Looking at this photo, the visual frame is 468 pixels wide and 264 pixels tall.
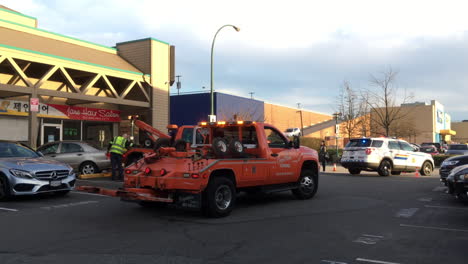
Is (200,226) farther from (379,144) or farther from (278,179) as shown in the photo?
(379,144)

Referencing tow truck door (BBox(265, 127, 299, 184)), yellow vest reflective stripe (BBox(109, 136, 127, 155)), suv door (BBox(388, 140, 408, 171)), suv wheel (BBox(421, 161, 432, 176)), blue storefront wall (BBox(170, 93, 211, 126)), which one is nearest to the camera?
tow truck door (BBox(265, 127, 299, 184))

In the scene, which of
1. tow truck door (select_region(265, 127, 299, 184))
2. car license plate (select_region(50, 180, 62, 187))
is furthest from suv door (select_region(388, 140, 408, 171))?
car license plate (select_region(50, 180, 62, 187))

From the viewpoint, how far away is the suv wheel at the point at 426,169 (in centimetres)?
2061

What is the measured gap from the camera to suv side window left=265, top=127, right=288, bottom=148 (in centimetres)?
1034

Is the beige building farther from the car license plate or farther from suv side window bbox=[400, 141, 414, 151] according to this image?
suv side window bbox=[400, 141, 414, 151]

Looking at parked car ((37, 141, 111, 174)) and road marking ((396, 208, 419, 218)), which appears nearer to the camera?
road marking ((396, 208, 419, 218))

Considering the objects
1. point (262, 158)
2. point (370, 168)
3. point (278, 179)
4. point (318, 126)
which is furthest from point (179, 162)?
point (318, 126)

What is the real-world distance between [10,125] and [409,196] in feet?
59.5

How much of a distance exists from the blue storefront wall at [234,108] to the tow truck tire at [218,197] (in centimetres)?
2862

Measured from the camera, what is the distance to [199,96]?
40.6 meters

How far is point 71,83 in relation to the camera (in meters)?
20.2

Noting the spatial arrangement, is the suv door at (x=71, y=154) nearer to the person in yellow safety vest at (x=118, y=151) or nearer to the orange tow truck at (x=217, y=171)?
the person in yellow safety vest at (x=118, y=151)

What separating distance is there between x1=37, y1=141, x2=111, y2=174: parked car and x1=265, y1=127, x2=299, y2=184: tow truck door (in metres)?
7.85

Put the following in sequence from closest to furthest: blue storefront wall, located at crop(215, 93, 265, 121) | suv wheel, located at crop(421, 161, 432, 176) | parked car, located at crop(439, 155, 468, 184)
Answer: parked car, located at crop(439, 155, 468, 184), suv wheel, located at crop(421, 161, 432, 176), blue storefront wall, located at crop(215, 93, 265, 121)
